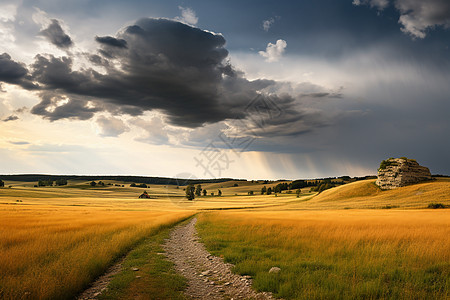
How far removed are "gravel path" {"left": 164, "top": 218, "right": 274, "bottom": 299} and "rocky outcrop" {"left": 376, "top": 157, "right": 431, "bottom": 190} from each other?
89864mm

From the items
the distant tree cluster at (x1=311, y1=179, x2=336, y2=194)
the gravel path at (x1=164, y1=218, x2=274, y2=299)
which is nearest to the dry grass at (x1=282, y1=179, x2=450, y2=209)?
the distant tree cluster at (x1=311, y1=179, x2=336, y2=194)

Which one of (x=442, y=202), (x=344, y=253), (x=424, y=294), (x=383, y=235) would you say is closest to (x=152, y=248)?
(x=344, y=253)

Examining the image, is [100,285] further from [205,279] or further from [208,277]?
[208,277]

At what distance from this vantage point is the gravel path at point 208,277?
26.2 ft

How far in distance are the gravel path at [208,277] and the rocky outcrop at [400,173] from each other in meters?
89.9

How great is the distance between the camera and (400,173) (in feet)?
275

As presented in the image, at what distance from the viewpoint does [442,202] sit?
5916 cm

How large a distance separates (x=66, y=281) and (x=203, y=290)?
4432mm

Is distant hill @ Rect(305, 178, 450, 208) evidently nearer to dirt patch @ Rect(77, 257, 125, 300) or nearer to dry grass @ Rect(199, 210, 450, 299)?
dry grass @ Rect(199, 210, 450, 299)

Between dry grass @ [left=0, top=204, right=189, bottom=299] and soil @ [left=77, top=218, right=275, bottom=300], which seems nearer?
dry grass @ [left=0, top=204, right=189, bottom=299]

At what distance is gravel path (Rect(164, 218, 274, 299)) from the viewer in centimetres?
800

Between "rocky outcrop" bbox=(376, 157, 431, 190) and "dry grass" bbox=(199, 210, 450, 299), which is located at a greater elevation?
"rocky outcrop" bbox=(376, 157, 431, 190)

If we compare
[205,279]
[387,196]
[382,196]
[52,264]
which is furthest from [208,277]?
[382,196]

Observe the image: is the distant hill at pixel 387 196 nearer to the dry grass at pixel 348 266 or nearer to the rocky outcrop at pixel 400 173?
the rocky outcrop at pixel 400 173
